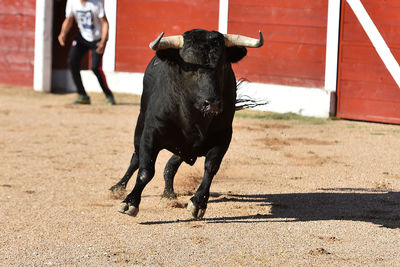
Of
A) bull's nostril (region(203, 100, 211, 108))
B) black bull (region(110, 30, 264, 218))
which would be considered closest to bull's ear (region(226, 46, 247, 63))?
black bull (region(110, 30, 264, 218))

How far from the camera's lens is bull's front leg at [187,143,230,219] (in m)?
4.82

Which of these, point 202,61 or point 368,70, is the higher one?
point 202,61

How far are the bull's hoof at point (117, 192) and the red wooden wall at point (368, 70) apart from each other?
16.2 ft

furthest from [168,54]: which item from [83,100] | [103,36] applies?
[83,100]

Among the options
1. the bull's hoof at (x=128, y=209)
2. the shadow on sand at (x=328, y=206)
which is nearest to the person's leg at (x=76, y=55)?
the shadow on sand at (x=328, y=206)

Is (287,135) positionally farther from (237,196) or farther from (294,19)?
(237,196)

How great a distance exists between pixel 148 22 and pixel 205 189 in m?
7.43

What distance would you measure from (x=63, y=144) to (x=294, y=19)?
4.02 m

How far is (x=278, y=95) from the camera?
10594 millimetres

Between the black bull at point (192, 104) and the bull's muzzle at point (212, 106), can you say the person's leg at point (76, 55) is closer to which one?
the black bull at point (192, 104)

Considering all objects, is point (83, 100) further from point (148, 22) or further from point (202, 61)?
point (202, 61)

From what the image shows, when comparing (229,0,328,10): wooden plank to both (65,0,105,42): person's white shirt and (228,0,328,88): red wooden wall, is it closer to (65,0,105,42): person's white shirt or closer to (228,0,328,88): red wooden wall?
(228,0,328,88): red wooden wall

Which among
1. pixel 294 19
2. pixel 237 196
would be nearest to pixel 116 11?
A: pixel 294 19

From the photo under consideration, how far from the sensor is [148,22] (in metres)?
12.0
